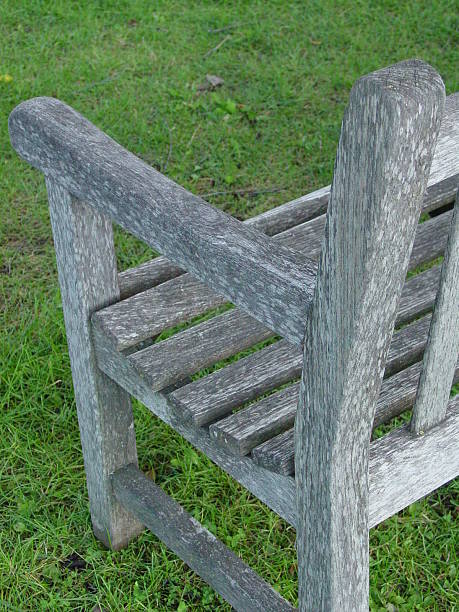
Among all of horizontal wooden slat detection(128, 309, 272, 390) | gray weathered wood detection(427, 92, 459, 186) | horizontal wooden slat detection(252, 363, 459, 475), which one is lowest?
horizontal wooden slat detection(128, 309, 272, 390)

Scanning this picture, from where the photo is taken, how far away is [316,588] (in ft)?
5.38

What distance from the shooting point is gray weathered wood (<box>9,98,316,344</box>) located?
140 cm

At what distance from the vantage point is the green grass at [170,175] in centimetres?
243

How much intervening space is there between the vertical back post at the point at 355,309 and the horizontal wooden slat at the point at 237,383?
343 millimetres

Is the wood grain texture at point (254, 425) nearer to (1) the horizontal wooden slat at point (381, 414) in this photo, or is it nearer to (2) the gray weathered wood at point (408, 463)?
(1) the horizontal wooden slat at point (381, 414)

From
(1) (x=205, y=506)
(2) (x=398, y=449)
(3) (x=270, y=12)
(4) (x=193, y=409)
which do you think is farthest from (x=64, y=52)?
(2) (x=398, y=449)

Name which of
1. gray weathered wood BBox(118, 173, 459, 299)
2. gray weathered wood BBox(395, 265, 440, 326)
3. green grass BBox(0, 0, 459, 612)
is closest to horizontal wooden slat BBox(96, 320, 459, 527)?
gray weathered wood BBox(118, 173, 459, 299)

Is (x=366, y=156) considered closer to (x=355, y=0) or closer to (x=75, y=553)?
(x=75, y=553)

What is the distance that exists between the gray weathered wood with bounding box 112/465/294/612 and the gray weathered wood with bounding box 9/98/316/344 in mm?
813

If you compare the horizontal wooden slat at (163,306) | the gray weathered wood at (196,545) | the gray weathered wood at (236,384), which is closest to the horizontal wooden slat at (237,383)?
the gray weathered wood at (236,384)

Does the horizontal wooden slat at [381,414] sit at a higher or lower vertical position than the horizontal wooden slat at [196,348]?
higher

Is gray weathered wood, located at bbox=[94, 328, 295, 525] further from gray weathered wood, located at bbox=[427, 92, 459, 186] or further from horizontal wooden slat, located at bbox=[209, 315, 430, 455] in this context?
gray weathered wood, located at bbox=[427, 92, 459, 186]

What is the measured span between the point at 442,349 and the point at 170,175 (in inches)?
99.0

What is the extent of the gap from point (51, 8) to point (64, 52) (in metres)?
0.43
